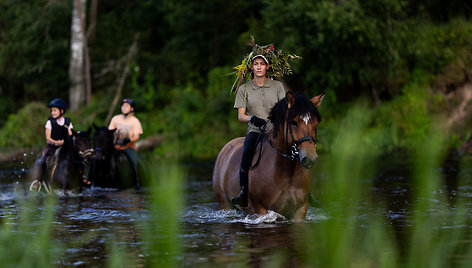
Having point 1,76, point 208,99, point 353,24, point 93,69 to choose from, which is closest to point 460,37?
point 353,24

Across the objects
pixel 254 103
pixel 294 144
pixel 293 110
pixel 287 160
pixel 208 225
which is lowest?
pixel 208 225

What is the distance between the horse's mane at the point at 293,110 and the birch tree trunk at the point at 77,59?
92.4 ft

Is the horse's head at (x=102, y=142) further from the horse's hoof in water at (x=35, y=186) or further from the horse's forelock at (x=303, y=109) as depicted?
the horse's forelock at (x=303, y=109)

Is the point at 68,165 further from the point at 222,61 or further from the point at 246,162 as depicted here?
the point at 222,61

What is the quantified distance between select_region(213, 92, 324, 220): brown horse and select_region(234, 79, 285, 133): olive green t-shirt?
1.19 ft

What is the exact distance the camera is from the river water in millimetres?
7309

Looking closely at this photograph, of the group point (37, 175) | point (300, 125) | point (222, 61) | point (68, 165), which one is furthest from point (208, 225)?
point (222, 61)

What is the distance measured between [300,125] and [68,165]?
25.5 feet

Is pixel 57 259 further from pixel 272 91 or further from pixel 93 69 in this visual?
pixel 93 69

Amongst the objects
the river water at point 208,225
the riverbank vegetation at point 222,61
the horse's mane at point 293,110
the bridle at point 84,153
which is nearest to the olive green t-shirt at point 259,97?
the horse's mane at point 293,110

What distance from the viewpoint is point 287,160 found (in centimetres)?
924

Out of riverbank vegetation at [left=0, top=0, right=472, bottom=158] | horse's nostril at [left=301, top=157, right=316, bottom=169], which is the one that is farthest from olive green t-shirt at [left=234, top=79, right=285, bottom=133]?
riverbank vegetation at [left=0, top=0, right=472, bottom=158]

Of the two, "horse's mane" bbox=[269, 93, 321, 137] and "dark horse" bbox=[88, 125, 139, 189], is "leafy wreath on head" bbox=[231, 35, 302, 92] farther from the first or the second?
"dark horse" bbox=[88, 125, 139, 189]

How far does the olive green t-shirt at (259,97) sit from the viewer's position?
973 cm
